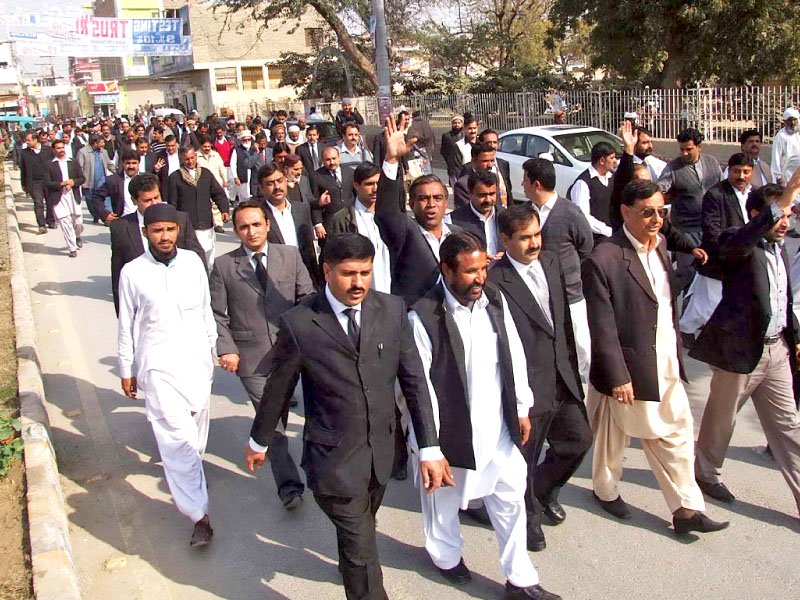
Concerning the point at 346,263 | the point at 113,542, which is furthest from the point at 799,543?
the point at 113,542

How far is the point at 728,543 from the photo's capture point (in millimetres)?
4094

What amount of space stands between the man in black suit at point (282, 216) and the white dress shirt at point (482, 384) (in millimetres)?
2793

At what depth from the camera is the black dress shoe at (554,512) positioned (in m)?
4.42

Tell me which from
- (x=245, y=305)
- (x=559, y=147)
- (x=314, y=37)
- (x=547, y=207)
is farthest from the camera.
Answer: (x=314, y=37)

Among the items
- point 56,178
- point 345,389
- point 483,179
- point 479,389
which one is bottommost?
point 479,389

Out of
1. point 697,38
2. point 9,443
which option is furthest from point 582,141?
point 9,443

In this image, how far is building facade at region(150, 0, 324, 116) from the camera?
48562mm

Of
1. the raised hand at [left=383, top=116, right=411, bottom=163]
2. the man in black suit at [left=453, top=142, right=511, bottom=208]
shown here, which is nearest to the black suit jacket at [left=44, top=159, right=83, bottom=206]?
the man in black suit at [left=453, top=142, right=511, bottom=208]

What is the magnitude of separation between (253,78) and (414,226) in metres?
49.0

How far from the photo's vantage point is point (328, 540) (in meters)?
4.50

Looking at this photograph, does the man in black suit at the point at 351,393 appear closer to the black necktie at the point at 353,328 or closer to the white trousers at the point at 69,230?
the black necktie at the point at 353,328

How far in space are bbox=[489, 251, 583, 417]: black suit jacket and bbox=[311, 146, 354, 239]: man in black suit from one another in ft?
12.3

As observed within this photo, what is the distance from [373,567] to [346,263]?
1322 millimetres

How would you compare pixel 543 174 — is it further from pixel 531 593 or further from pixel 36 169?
pixel 36 169
